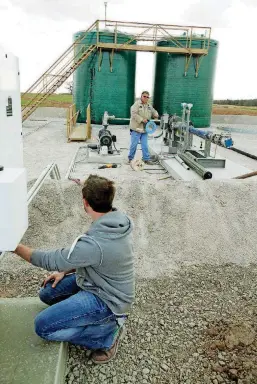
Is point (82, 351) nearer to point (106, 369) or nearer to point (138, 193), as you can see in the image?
point (106, 369)

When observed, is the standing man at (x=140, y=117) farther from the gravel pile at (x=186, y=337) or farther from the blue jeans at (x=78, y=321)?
the blue jeans at (x=78, y=321)

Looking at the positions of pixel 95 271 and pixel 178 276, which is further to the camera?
pixel 178 276

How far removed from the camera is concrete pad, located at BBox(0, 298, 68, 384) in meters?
2.16

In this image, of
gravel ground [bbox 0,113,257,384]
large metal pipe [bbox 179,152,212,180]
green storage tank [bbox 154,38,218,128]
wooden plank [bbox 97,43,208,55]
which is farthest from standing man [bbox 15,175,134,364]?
green storage tank [bbox 154,38,218,128]

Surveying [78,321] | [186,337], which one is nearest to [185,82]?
[186,337]

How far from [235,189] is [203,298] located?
2562mm

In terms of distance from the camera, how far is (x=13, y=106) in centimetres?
232

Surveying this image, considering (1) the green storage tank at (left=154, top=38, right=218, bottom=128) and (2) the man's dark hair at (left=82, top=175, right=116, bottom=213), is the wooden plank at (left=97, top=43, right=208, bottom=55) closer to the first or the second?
(1) the green storage tank at (left=154, top=38, right=218, bottom=128)

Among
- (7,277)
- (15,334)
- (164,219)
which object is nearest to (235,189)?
(164,219)

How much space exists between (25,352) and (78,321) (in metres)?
0.40

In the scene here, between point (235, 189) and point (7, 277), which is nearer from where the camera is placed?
point (7, 277)

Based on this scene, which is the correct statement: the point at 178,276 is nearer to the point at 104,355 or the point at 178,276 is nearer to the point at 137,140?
the point at 104,355

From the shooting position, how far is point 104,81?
15758mm

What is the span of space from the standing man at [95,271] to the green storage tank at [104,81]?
46.4 feet
